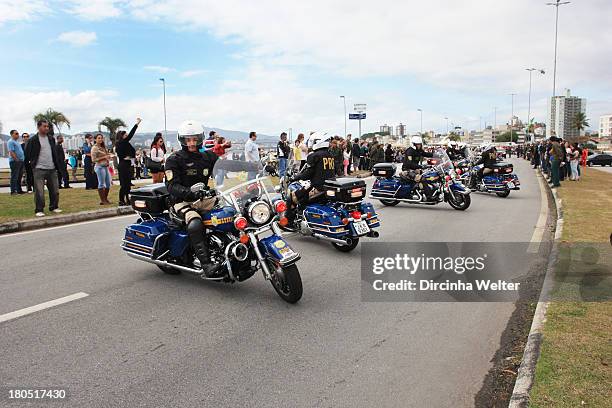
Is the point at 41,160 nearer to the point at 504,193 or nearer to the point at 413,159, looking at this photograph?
the point at 413,159

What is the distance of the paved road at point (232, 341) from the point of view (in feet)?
12.4

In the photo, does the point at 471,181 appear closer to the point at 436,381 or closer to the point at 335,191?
the point at 335,191

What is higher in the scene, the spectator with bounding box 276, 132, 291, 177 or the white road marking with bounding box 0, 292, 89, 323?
the spectator with bounding box 276, 132, 291, 177

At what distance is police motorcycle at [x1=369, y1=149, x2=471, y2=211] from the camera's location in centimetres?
1320

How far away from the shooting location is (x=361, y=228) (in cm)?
795

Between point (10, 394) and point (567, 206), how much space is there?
41.7 ft

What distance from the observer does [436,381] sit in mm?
3938

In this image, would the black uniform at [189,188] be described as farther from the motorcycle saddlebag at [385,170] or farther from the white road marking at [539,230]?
the motorcycle saddlebag at [385,170]

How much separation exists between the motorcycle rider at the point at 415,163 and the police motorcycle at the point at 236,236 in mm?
7902

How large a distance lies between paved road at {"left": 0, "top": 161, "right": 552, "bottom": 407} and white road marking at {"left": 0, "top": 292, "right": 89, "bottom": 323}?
104 mm

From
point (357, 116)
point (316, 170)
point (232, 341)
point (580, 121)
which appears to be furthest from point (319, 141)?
point (580, 121)

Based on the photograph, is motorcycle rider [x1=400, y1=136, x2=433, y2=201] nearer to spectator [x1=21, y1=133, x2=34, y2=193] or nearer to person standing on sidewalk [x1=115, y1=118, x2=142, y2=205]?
person standing on sidewalk [x1=115, y1=118, x2=142, y2=205]

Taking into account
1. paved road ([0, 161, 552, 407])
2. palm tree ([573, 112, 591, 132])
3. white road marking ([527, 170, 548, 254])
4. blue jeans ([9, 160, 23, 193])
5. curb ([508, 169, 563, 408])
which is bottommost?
paved road ([0, 161, 552, 407])

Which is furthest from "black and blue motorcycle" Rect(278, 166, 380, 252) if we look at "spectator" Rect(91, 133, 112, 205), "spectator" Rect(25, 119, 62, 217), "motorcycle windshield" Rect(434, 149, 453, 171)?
"spectator" Rect(91, 133, 112, 205)
